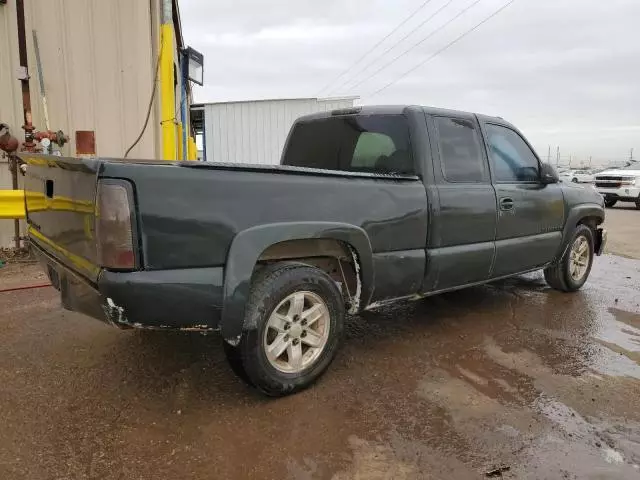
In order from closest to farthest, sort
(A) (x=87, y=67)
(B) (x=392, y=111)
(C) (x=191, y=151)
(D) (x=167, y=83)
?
(B) (x=392, y=111), (A) (x=87, y=67), (D) (x=167, y=83), (C) (x=191, y=151)

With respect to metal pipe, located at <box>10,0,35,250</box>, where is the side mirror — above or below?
below

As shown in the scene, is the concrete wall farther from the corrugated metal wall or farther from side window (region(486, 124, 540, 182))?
the corrugated metal wall

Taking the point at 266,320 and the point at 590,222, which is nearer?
the point at 266,320

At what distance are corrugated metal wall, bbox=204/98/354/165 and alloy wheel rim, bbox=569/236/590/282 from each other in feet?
35.3

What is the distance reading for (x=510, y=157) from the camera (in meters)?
4.60

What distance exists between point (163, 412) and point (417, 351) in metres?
1.90

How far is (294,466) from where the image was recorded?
93.4 inches

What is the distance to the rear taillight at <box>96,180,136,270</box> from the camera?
232cm

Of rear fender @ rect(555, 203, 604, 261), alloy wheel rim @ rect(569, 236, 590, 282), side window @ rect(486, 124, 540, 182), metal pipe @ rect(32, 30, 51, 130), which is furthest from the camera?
metal pipe @ rect(32, 30, 51, 130)

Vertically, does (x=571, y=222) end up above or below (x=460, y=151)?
below

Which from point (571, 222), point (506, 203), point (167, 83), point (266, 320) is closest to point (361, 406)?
point (266, 320)

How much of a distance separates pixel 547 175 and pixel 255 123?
39.1ft

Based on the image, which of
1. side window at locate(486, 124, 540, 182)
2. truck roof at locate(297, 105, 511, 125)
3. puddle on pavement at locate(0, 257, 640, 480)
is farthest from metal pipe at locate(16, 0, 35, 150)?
side window at locate(486, 124, 540, 182)

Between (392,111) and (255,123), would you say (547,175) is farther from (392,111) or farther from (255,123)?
(255,123)
